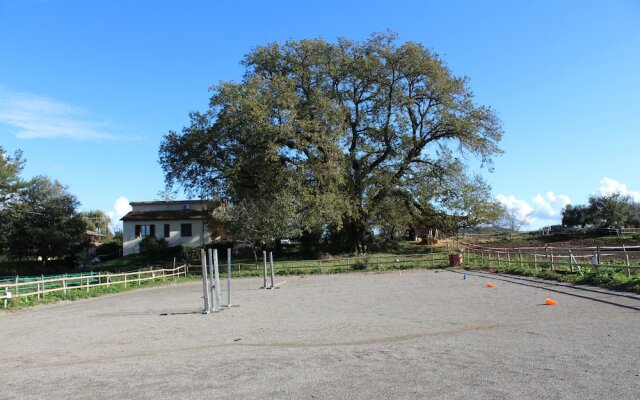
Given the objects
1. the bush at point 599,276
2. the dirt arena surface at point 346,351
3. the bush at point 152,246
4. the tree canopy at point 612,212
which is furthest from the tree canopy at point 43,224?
the tree canopy at point 612,212

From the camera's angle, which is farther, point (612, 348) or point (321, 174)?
point (321, 174)

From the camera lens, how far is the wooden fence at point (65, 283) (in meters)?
20.4

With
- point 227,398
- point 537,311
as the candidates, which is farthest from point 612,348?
point 227,398

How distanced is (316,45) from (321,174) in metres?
11.4

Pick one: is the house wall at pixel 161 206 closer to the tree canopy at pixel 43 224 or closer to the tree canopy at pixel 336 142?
the tree canopy at pixel 43 224

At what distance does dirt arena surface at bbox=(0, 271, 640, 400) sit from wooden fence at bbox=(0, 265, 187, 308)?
211 inches

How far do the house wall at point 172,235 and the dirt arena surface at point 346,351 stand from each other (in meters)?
46.3

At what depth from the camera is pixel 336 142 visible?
123 feet

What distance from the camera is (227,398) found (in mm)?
5910

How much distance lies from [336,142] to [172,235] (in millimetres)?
32563

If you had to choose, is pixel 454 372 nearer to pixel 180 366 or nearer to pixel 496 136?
pixel 180 366

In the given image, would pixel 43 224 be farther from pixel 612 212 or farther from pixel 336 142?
pixel 612 212

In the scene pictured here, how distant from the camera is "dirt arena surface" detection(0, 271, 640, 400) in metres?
6.13

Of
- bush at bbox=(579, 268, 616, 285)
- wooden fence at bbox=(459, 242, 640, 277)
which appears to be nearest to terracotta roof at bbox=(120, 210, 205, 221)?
wooden fence at bbox=(459, 242, 640, 277)
